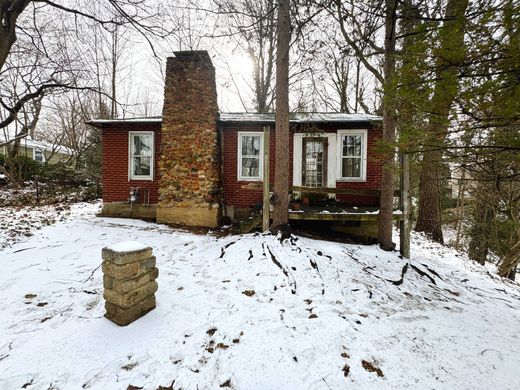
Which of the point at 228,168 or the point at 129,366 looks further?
the point at 228,168

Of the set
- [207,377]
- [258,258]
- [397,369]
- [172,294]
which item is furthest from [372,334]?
[172,294]

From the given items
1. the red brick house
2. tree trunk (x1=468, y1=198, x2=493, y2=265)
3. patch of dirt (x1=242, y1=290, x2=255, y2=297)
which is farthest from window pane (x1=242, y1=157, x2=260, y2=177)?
tree trunk (x1=468, y1=198, x2=493, y2=265)

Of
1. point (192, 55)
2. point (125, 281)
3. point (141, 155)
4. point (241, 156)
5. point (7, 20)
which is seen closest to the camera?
point (125, 281)

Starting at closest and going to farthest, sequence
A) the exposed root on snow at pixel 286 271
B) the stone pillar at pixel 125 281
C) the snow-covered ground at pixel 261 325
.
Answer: the snow-covered ground at pixel 261 325
the stone pillar at pixel 125 281
the exposed root on snow at pixel 286 271

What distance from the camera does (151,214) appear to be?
831 centimetres

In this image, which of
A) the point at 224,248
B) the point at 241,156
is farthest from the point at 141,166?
the point at 224,248

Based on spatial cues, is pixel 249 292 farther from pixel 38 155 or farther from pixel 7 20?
pixel 38 155

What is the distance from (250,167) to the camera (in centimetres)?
836

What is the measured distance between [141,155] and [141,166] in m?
0.40

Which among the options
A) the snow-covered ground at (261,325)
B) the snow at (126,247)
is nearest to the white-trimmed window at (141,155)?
the snow-covered ground at (261,325)

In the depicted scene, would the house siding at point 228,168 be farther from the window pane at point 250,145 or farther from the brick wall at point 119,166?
the window pane at point 250,145

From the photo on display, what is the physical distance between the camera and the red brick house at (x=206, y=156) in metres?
7.17

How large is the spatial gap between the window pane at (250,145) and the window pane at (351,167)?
9.90ft

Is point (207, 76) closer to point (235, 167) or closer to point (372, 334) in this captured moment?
point (235, 167)
